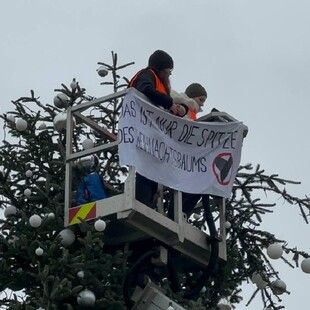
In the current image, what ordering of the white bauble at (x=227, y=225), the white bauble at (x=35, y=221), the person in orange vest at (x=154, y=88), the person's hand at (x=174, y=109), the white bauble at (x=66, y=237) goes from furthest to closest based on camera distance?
the white bauble at (x=227, y=225), the person's hand at (x=174, y=109), the person in orange vest at (x=154, y=88), the white bauble at (x=66, y=237), the white bauble at (x=35, y=221)

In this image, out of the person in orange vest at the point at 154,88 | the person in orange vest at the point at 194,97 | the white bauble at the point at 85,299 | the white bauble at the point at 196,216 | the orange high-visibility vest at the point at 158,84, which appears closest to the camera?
the white bauble at the point at 85,299

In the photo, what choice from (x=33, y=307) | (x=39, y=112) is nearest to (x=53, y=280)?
(x=33, y=307)

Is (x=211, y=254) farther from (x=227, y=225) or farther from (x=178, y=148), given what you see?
(x=178, y=148)

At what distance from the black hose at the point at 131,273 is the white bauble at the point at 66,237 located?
2.06 feet

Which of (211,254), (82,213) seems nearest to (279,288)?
(211,254)

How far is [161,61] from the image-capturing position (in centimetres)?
1274

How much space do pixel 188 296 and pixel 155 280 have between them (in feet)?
1.20

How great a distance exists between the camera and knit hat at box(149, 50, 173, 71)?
1274 cm

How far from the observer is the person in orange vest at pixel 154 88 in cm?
1240

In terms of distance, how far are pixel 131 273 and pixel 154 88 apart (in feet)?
5.88

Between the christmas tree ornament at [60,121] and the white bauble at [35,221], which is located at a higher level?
the christmas tree ornament at [60,121]

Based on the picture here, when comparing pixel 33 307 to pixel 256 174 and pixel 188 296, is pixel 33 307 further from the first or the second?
pixel 256 174

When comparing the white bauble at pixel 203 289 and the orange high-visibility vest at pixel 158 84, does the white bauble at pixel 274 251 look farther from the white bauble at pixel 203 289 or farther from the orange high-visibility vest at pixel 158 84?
the orange high-visibility vest at pixel 158 84

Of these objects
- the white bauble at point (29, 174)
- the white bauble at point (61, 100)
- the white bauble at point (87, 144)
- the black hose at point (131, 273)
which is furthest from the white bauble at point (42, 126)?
the black hose at point (131, 273)
